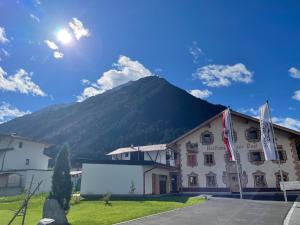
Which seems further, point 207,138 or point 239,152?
point 207,138

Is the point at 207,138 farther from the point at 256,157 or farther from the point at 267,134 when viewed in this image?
the point at 267,134

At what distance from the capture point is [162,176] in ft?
115

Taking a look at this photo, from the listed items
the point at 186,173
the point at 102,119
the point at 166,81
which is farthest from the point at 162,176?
the point at 166,81

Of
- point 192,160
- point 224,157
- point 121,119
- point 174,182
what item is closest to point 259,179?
point 224,157

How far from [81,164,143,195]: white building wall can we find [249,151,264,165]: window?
47.8 ft

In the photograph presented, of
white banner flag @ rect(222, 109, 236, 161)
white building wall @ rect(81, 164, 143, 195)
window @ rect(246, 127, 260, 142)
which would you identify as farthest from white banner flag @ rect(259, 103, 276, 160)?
white building wall @ rect(81, 164, 143, 195)

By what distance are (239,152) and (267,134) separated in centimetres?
1325

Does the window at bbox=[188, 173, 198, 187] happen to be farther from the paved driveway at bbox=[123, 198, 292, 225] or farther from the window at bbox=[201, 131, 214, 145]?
the paved driveway at bbox=[123, 198, 292, 225]

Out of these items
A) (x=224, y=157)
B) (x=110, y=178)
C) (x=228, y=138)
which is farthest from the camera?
(x=224, y=157)

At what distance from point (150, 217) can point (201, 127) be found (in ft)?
77.2

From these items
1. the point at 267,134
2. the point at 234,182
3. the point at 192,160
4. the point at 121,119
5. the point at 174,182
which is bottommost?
the point at 234,182

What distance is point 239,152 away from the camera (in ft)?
111

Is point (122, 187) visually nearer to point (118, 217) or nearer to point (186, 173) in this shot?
point (186, 173)

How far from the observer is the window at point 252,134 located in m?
33.8
